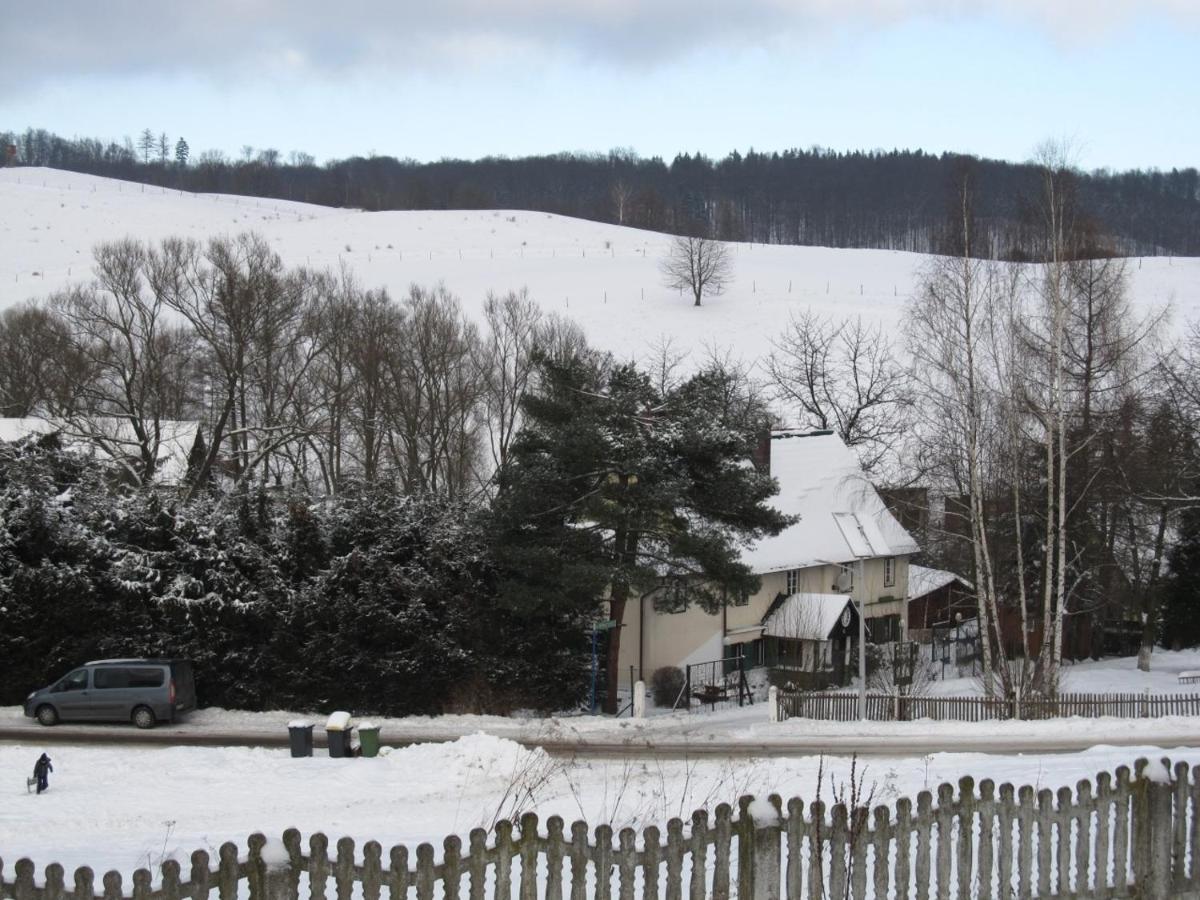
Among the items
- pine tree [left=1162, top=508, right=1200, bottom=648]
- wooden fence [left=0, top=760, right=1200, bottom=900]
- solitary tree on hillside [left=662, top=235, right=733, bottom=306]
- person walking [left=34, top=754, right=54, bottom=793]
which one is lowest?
person walking [left=34, top=754, right=54, bottom=793]

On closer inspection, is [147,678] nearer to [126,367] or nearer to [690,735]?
[690,735]

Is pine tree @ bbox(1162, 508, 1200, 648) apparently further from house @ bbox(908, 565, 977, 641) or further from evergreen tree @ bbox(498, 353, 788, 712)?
evergreen tree @ bbox(498, 353, 788, 712)

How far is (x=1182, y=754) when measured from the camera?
12016 mm

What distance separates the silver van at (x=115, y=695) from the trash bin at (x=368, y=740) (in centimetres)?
689

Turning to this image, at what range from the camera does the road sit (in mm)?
21594

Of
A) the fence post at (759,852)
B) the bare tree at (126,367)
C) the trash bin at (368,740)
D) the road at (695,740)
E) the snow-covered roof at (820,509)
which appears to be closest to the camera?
the fence post at (759,852)

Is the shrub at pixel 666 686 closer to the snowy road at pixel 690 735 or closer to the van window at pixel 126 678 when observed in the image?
the snowy road at pixel 690 735

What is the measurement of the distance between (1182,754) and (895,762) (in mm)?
3338

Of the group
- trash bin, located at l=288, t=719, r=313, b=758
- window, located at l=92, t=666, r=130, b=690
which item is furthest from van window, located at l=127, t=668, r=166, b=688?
trash bin, located at l=288, t=719, r=313, b=758

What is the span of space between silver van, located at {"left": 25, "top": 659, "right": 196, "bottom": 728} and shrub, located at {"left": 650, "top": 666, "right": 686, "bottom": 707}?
13990 millimetres

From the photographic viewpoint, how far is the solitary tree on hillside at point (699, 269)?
9272 centimetres

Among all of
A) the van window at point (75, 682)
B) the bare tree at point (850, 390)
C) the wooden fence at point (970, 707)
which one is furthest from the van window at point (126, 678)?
the bare tree at point (850, 390)

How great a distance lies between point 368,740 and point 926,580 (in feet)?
115

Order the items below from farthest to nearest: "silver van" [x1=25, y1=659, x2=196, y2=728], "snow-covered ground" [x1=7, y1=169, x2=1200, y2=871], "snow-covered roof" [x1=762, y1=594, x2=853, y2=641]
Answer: "snow-covered roof" [x1=762, y1=594, x2=853, y2=641]
"silver van" [x1=25, y1=659, x2=196, y2=728]
"snow-covered ground" [x1=7, y1=169, x2=1200, y2=871]
